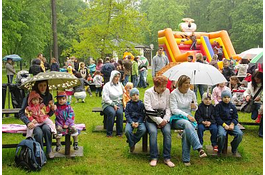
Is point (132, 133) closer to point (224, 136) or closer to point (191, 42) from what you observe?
point (224, 136)

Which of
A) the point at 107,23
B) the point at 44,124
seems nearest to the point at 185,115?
the point at 44,124

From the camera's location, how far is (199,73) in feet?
19.5

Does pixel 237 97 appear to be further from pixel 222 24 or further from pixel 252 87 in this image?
pixel 222 24

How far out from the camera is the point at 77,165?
502 centimetres

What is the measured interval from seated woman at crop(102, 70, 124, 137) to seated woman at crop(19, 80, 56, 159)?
152 cm

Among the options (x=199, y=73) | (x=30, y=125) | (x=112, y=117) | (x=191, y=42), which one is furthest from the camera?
(x=191, y=42)

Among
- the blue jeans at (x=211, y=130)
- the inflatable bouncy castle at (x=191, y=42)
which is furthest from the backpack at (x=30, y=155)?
the inflatable bouncy castle at (x=191, y=42)

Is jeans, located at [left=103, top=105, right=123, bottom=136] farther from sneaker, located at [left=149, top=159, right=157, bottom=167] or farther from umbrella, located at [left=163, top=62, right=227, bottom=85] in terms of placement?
sneaker, located at [left=149, top=159, right=157, bottom=167]

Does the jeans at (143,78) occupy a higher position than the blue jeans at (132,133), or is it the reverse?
the jeans at (143,78)

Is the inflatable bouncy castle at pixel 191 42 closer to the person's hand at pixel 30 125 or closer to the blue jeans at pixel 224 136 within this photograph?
the blue jeans at pixel 224 136

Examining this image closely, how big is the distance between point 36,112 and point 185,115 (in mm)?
2540

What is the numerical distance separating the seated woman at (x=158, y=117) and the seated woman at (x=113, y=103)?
4.64ft

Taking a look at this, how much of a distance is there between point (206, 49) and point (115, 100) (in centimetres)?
1096

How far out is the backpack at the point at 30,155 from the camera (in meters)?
4.71
